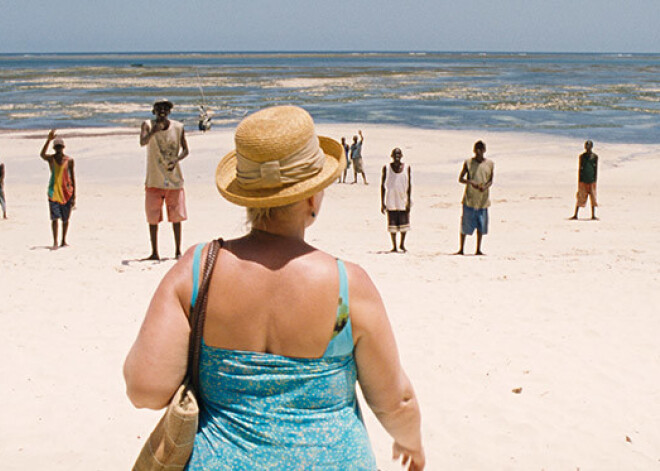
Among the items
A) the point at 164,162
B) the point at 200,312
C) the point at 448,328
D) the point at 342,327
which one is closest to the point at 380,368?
the point at 342,327

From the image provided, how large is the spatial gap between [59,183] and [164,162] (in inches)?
85.6

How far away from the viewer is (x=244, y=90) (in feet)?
189

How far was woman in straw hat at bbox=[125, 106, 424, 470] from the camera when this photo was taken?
1.86m

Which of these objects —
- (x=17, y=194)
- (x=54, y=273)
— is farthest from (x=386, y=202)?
(x=17, y=194)

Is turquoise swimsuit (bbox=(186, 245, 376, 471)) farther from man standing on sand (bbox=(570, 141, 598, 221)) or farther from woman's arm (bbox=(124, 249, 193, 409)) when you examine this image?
man standing on sand (bbox=(570, 141, 598, 221))

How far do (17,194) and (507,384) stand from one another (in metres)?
14.2

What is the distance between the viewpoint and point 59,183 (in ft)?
34.1

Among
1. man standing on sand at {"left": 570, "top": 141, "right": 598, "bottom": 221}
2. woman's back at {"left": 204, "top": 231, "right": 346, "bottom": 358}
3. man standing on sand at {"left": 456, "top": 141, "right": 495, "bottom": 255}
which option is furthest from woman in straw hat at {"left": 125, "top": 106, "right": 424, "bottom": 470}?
man standing on sand at {"left": 570, "top": 141, "right": 598, "bottom": 221}

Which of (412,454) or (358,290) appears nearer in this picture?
(358,290)

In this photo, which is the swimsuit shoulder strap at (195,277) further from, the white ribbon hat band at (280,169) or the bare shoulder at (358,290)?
the bare shoulder at (358,290)

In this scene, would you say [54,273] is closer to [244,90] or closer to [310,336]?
[310,336]

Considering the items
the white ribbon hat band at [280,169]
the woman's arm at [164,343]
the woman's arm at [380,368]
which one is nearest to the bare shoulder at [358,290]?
the woman's arm at [380,368]

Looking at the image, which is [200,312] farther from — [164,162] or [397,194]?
[397,194]

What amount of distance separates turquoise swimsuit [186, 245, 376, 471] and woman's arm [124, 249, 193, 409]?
0.15 ft
